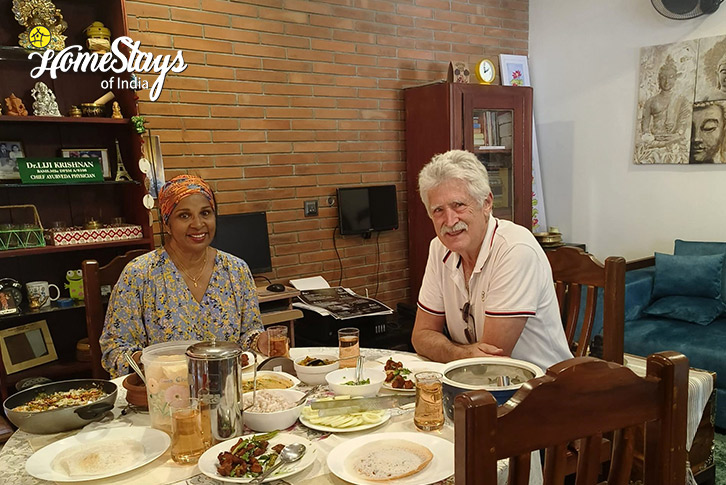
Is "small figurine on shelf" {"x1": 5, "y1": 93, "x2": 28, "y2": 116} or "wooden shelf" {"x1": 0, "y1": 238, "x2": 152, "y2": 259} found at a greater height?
"small figurine on shelf" {"x1": 5, "y1": 93, "x2": 28, "y2": 116}

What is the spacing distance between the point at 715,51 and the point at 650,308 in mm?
1615

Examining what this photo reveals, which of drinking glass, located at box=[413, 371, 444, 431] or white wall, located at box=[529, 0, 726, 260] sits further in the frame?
white wall, located at box=[529, 0, 726, 260]

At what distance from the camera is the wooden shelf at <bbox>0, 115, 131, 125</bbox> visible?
247 centimetres

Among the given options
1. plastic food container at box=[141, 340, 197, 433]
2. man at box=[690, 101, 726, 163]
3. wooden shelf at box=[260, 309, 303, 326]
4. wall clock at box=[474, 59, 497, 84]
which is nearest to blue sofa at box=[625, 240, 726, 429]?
man at box=[690, 101, 726, 163]

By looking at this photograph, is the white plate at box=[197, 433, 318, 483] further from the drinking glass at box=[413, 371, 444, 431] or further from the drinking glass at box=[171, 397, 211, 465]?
the drinking glass at box=[413, 371, 444, 431]

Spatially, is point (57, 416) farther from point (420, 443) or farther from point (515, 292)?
point (515, 292)

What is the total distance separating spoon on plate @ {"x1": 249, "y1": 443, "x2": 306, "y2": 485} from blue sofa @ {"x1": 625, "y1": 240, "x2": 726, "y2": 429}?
240cm

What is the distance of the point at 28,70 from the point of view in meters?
2.68

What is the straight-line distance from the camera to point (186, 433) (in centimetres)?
115

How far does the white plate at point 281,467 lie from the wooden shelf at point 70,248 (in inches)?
70.4

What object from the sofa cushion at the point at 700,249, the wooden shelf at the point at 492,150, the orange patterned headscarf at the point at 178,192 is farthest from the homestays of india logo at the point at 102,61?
the sofa cushion at the point at 700,249

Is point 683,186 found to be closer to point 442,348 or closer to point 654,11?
point 654,11

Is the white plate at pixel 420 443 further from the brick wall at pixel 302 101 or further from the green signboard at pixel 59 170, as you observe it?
the brick wall at pixel 302 101

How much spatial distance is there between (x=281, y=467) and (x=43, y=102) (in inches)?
88.8
